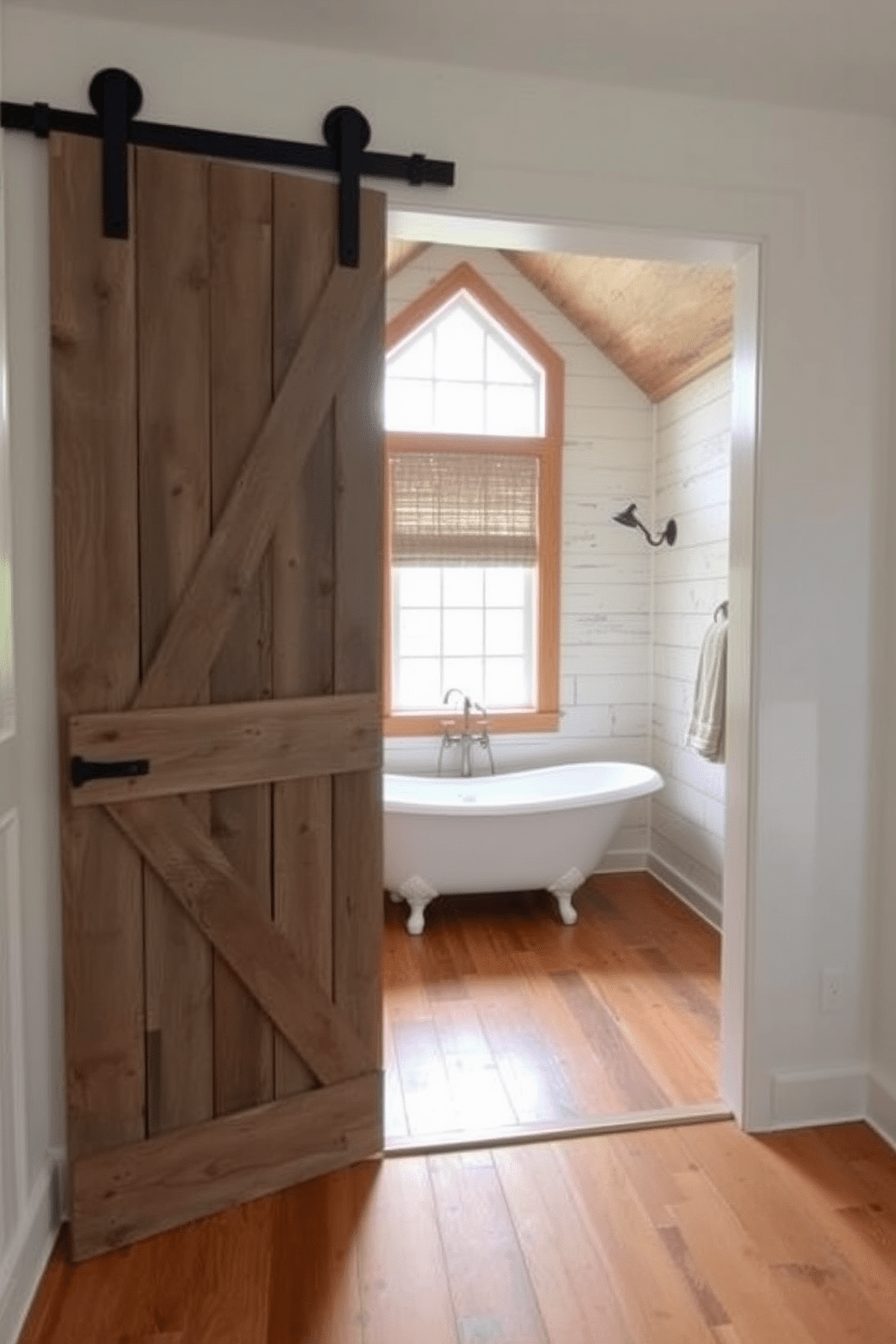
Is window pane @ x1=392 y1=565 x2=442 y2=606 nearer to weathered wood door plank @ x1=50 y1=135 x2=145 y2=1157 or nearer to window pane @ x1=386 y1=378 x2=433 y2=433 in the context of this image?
window pane @ x1=386 y1=378 x2=433 y2=433

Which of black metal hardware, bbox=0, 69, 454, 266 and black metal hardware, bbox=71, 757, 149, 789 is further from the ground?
black metal hardware, bbox=0, 69, 454, 266

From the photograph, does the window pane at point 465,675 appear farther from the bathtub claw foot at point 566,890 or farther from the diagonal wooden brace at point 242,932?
the diagonal wooden brace at point 242,932

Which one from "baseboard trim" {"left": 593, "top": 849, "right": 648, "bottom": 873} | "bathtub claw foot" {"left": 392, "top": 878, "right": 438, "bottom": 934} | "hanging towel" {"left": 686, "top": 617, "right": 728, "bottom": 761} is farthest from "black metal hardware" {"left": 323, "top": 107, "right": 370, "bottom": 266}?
"baseboard trim" {"left": 593, "top": 849, "right": 648, "bottom": 873}

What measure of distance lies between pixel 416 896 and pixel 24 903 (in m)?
1.88

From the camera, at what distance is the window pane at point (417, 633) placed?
4027 mm

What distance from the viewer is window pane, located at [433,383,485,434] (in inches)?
158

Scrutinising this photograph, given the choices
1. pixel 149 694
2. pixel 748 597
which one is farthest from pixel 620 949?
pixel 149 694

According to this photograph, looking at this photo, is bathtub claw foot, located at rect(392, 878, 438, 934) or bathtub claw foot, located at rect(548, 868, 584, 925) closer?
bathtub claw foot, located at rect(392, 878, 438, 934)

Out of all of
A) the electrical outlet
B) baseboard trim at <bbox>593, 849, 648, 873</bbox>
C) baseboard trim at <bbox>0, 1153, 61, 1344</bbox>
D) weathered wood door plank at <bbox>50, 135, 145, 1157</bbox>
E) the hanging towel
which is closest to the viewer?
baseboard trim at <bbox>0, 1153, 61, 1344</bbox>

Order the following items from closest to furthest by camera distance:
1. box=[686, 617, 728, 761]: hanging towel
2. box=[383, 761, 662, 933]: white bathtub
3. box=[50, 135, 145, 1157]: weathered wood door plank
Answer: box=[50, 135, 145, 1157]: weathered wood door plank
box=[686, 617, 728, 761]: hanging towel
box=[383, 761, 662, 933]: white bathtub

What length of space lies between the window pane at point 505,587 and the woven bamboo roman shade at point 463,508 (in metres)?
0.10

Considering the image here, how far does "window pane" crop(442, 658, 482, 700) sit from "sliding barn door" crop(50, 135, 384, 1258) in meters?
2.21

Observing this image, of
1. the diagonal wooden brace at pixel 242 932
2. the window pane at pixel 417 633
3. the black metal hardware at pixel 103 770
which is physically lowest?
the diagonal wooden brace at pixel 242 932

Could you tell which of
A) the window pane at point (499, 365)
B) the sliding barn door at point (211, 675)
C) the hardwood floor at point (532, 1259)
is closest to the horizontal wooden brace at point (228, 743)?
the sliding barn door at point (211, 675)
